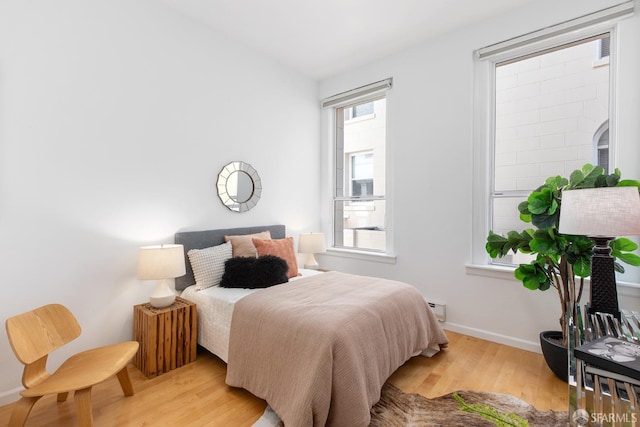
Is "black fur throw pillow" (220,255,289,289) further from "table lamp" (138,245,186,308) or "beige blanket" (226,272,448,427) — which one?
"table lamp" (138,245,186,308)

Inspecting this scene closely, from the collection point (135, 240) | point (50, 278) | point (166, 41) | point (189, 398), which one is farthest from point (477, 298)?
point (166, 41)

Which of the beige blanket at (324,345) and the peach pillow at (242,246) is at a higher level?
the peach pillow at (242,246)

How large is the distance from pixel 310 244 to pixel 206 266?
4.24 feet

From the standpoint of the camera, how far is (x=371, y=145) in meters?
3.71

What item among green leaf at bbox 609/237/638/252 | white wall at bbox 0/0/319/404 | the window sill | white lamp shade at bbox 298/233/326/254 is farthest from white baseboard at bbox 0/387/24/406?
green leaf at bbox 609/237/638/252

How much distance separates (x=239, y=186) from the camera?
3.15 m

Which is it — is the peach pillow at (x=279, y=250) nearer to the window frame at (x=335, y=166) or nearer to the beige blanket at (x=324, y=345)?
the beige blanket at (x=324, y=345)

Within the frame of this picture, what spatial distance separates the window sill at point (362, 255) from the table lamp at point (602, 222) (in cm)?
182

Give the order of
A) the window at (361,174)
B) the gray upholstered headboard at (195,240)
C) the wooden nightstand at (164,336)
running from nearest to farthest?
1. the wooden nightstand at (164,336)
2. the gray upholstered headboard at (195,240)
3. the window at (361,174)

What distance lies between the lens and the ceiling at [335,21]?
2.53 metres

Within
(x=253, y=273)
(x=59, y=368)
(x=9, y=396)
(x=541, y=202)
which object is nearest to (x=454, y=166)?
(x=541, y=202)

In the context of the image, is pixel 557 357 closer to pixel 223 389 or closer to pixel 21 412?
pixel 223 389

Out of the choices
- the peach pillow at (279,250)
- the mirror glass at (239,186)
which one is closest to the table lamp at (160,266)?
the peach pillow at (279,250)

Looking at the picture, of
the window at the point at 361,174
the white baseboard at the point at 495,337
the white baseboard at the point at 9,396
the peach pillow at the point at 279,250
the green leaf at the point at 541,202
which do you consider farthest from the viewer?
the window at the point at 361,174
